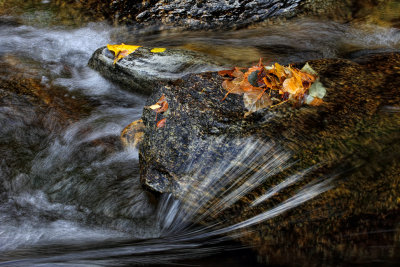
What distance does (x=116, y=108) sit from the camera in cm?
496

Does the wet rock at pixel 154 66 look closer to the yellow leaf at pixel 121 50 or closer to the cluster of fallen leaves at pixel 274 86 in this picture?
the yellow leaf at pixel 121 50

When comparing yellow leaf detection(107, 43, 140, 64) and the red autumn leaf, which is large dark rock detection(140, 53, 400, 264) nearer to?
the red autumn leaf

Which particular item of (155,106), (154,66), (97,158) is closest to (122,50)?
(154,66)

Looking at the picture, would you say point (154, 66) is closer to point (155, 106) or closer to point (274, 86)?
point (155, 106)

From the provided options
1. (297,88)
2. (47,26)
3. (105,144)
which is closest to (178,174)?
(297,88)

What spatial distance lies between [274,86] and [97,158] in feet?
7.51

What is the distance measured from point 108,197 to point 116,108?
63.8 inches

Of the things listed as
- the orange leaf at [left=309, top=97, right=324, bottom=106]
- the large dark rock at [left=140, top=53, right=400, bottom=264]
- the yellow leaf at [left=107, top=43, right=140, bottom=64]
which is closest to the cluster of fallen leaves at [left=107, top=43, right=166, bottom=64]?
the yellow leaf at [left=107, top=43, right=140, bottom=64]

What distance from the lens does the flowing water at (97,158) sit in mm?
2934

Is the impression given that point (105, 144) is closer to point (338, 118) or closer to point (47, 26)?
point (338, 118)

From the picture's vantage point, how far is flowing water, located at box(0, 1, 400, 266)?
293 centimetres

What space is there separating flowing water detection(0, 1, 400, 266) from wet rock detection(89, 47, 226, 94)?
0.99 ft

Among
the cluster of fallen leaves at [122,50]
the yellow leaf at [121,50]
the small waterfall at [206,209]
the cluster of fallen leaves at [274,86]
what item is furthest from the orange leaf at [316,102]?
the yellow leaf at [121,50]

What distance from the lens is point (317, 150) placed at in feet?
8.95
